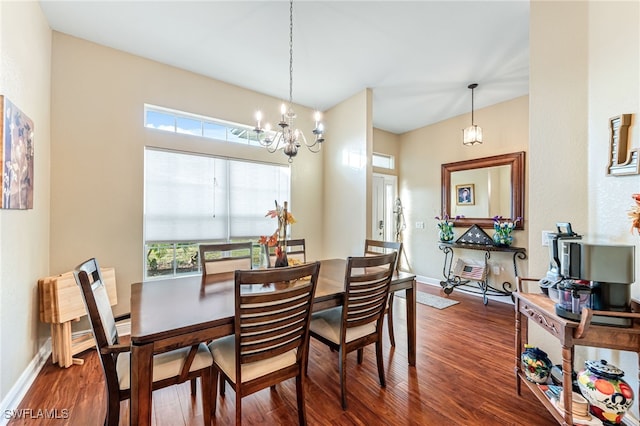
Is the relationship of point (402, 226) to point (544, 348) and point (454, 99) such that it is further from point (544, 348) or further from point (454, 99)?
point (544, 348)

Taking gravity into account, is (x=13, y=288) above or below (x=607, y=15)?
below

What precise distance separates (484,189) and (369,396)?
385 centimetres

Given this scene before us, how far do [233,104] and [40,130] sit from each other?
80.2 inches

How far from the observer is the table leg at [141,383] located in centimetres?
120

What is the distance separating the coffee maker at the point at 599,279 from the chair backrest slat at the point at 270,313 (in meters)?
1.44

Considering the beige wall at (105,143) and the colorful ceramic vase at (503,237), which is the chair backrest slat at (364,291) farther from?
the colorful ceramic vase at (503,237)

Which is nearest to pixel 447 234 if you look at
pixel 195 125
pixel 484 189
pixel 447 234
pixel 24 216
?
pixel 447 234

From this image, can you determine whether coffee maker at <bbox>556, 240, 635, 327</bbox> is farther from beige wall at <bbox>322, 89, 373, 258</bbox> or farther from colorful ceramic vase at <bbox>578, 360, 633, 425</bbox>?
beige wall at <bbox>322, 89, 373, 258</bbox>

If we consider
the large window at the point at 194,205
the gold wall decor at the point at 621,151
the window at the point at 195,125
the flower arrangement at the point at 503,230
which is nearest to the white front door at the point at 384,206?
the flower arrangement at the point at 503,230

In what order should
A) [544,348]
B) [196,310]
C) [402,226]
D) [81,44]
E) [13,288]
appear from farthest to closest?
[402,226], [81,44], [544,348], [13,288], [196,310]

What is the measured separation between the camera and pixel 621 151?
1607 mm

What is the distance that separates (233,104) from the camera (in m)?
3.73

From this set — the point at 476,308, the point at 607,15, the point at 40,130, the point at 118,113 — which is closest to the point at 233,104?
the point at 118,113

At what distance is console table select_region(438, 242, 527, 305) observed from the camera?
3.94 m
